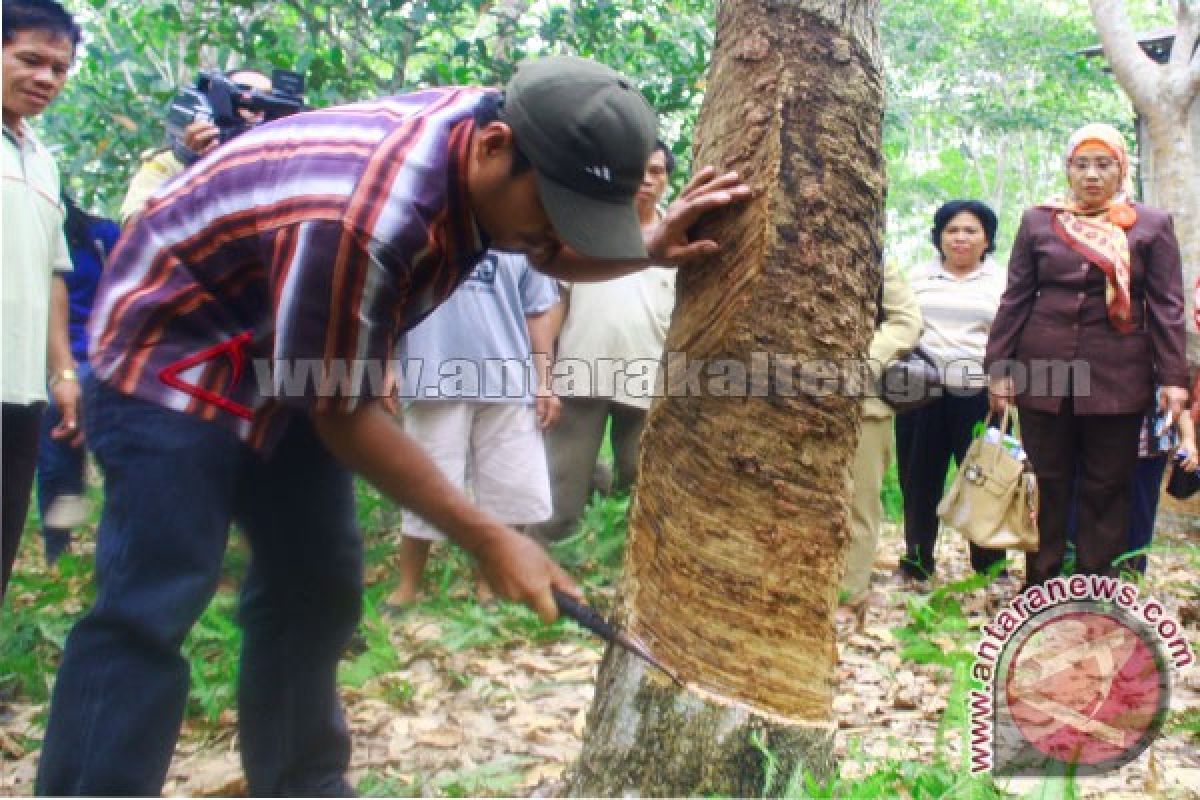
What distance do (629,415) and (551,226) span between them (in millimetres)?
3064

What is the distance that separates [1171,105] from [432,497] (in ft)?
22.1

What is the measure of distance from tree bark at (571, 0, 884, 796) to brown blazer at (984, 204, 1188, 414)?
2.21 metres

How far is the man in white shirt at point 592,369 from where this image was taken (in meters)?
4.53

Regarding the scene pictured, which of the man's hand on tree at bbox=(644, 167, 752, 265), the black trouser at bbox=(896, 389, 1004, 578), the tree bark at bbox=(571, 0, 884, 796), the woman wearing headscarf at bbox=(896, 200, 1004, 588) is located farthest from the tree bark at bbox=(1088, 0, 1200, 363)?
the man's hand on tree at bbox=(644, 167, 752, 265)

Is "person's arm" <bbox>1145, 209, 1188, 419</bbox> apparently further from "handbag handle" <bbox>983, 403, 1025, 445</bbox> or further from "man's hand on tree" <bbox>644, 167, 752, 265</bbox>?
"man's hand on tree" <bbox>644, 167, 752, 265</bbox>

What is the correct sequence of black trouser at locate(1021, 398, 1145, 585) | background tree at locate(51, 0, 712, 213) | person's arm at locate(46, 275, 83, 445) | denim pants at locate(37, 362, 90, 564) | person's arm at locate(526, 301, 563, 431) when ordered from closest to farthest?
person's arm at locate(46, 275, 83, 445) → black trouser at locate(1021, 398, 1145, 585) → person's arm at locate(526, 301, 563, 431) → denim pants at locate(37, 362, 90, 564) → background tree at locate(51, 0, 712, 213)

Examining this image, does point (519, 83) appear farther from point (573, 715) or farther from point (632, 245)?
point (573, 715)

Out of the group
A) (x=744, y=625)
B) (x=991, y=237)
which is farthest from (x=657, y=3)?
(x=744, y=625)

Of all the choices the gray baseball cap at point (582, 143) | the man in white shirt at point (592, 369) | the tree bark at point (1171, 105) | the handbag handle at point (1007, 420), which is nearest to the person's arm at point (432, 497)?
the gray baseball cap at point (582, 143)

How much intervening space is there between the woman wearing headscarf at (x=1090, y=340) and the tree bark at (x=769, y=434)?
7.24 ft

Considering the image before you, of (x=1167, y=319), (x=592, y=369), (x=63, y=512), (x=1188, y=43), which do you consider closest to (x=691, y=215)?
(x=592, y=369)

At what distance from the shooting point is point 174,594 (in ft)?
6.16

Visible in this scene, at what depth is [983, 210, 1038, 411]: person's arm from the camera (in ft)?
13.4

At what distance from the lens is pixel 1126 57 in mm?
7004
